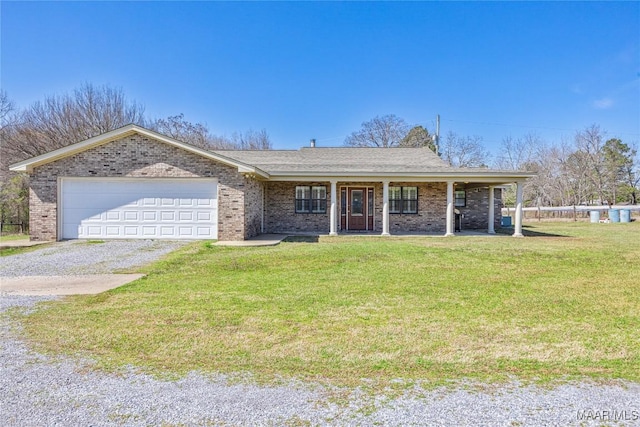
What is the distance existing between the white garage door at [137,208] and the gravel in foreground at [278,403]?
32.7 ft

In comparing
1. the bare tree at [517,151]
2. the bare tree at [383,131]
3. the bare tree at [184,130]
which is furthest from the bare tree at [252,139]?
the bare tree at [517,151]

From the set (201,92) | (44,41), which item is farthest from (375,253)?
(201,92)

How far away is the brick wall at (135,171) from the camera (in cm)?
1230

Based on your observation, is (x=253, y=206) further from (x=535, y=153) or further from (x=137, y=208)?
(x=535, y=153)

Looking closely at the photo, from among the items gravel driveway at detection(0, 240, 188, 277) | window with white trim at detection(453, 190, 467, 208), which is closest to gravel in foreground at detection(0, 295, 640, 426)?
gravel driveway at detection(0, 240, 188, 277)

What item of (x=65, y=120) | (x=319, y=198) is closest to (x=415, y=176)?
(x=319, y=198)

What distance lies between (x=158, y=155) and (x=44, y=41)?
5.54 metres

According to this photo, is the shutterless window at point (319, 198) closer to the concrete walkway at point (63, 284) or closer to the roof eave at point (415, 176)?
the roof eave at point (415, 176)

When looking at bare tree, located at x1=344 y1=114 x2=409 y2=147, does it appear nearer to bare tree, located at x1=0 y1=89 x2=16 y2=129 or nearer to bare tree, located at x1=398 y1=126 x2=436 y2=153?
bare tree, located at x1=398 y1=126 x2=436 y2=153

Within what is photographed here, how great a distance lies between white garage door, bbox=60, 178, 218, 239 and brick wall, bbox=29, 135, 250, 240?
27cm

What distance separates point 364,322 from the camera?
14.2ft

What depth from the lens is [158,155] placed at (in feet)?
40.8

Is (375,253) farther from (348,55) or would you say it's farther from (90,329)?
(348,55)

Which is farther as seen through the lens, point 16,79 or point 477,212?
point 477,212
